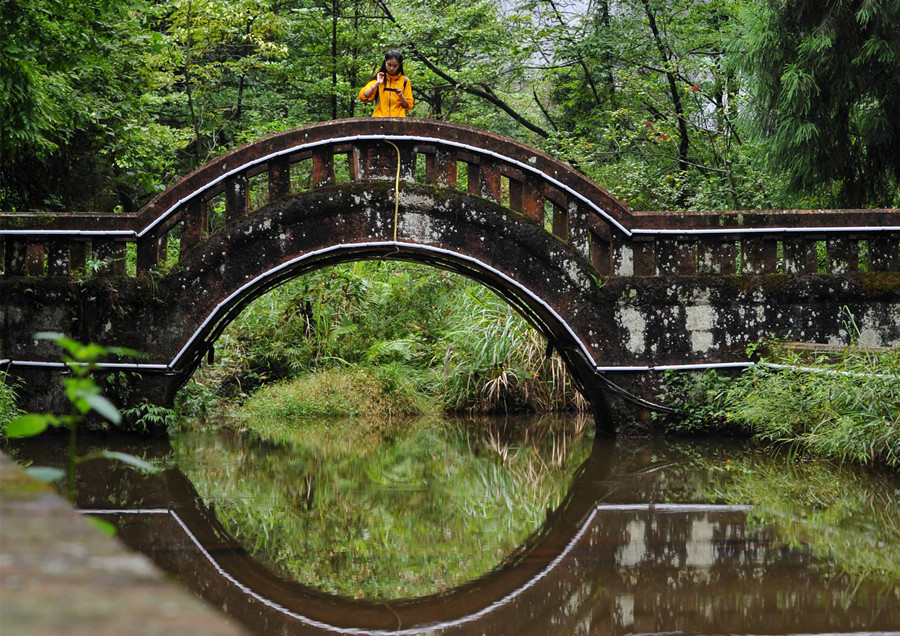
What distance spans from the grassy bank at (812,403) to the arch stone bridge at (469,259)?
1.05 ft

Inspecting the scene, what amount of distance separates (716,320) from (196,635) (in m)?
8.16

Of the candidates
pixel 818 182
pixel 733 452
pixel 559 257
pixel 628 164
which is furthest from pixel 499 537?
pixel 628 164

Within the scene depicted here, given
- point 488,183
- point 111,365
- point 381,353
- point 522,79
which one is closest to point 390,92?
point 488,183

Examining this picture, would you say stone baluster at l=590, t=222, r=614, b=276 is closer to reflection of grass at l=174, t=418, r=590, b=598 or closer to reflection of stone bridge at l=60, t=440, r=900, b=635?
reflection of grass at l=174, t=418, r=590, b=598

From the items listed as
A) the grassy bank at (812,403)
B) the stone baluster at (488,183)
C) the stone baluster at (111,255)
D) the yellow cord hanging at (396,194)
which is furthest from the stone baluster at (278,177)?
the grassy bank at (812,403)

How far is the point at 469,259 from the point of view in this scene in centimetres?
865

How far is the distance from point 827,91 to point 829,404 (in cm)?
487

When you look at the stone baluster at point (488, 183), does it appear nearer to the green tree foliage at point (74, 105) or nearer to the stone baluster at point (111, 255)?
the stone baluster at point (111, 255)

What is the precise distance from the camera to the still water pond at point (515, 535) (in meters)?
3.84

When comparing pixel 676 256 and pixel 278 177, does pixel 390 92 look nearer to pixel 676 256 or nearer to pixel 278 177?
pixel 278 177

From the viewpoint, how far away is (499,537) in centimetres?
520

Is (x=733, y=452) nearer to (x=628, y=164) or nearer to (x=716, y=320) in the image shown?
(x=716, y=320)

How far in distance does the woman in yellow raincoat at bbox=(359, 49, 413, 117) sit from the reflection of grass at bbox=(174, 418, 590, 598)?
122 inches

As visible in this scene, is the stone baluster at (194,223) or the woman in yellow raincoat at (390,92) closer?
the stone baluster at (194,223)
